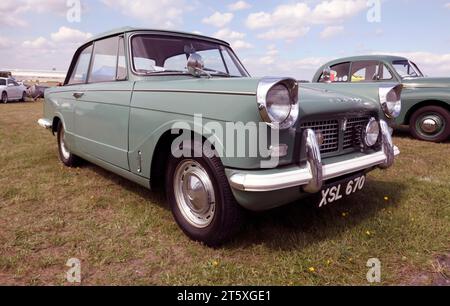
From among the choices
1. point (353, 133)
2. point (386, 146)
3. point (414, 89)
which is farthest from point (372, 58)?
point (353, 133)

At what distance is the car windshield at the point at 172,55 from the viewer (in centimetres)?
305

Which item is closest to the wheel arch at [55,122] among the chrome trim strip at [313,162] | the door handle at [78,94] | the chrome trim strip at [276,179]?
the door handle at [78,94]

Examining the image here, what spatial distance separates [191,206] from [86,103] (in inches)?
69.8

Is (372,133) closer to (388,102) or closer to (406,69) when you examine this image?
(388,102)

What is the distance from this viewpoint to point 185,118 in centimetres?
229

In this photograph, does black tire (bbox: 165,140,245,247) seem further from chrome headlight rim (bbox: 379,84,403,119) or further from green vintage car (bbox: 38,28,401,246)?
chrome headlight rim (bbox: 379,84,403,119)

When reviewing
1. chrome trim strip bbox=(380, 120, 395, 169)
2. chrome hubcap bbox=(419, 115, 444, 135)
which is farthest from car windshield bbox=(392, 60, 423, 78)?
chrome trim strip bbox=(380, 120, 395, 169)

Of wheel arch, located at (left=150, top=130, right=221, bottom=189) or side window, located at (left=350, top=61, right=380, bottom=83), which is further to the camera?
side window, located at (left=350, top=61, right=380, bottom=83)

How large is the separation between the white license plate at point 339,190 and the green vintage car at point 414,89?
3828mm

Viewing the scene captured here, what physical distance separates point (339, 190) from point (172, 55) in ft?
6.26

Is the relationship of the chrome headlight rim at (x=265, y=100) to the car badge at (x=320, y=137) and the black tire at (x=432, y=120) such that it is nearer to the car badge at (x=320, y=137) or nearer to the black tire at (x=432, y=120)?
the car badge at (x=320, y=137)

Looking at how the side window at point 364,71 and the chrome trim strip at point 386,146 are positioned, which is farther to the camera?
the side window at point 364,71

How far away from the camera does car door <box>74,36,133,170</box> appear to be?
9.66ft

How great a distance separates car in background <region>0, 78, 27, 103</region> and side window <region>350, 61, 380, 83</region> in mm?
16667
